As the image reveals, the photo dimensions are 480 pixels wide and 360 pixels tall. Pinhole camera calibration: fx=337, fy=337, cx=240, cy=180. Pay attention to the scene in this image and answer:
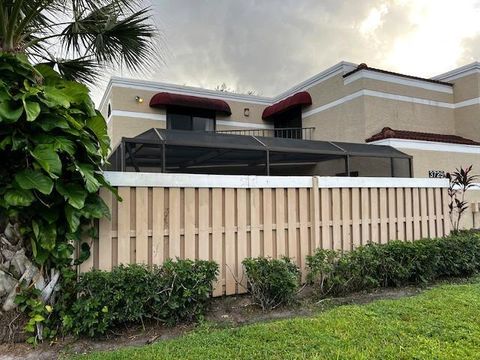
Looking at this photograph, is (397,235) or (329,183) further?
(397,235)

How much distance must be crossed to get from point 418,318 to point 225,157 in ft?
17.0

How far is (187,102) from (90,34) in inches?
290

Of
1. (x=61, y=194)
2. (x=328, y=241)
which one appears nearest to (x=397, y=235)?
(x=328, y=241)

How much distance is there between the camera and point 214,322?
12.0 ft

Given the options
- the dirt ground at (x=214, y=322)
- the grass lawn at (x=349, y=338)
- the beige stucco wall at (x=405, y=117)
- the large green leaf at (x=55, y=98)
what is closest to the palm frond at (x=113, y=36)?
the large green leaf at (x=55, y=98)

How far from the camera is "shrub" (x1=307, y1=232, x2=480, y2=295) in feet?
14.9

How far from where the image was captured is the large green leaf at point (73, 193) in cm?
318

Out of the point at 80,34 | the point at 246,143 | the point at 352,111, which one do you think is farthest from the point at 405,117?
the point at 80,34

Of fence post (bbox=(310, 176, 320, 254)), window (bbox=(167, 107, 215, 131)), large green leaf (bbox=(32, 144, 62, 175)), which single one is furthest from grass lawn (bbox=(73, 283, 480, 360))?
window (bbox=(167, 107, 215, 131))

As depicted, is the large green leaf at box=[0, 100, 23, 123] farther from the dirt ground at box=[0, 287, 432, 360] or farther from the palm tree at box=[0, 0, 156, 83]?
the dirt ground at box=[0, 287, 432, 360]

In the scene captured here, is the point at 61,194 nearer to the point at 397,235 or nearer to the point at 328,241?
the point at 328,241

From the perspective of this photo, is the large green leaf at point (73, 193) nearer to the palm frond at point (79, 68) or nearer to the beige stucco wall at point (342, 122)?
the palm frond at point (79, 68)

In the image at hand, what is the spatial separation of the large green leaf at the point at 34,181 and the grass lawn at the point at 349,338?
1514mm

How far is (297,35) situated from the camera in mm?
11672
